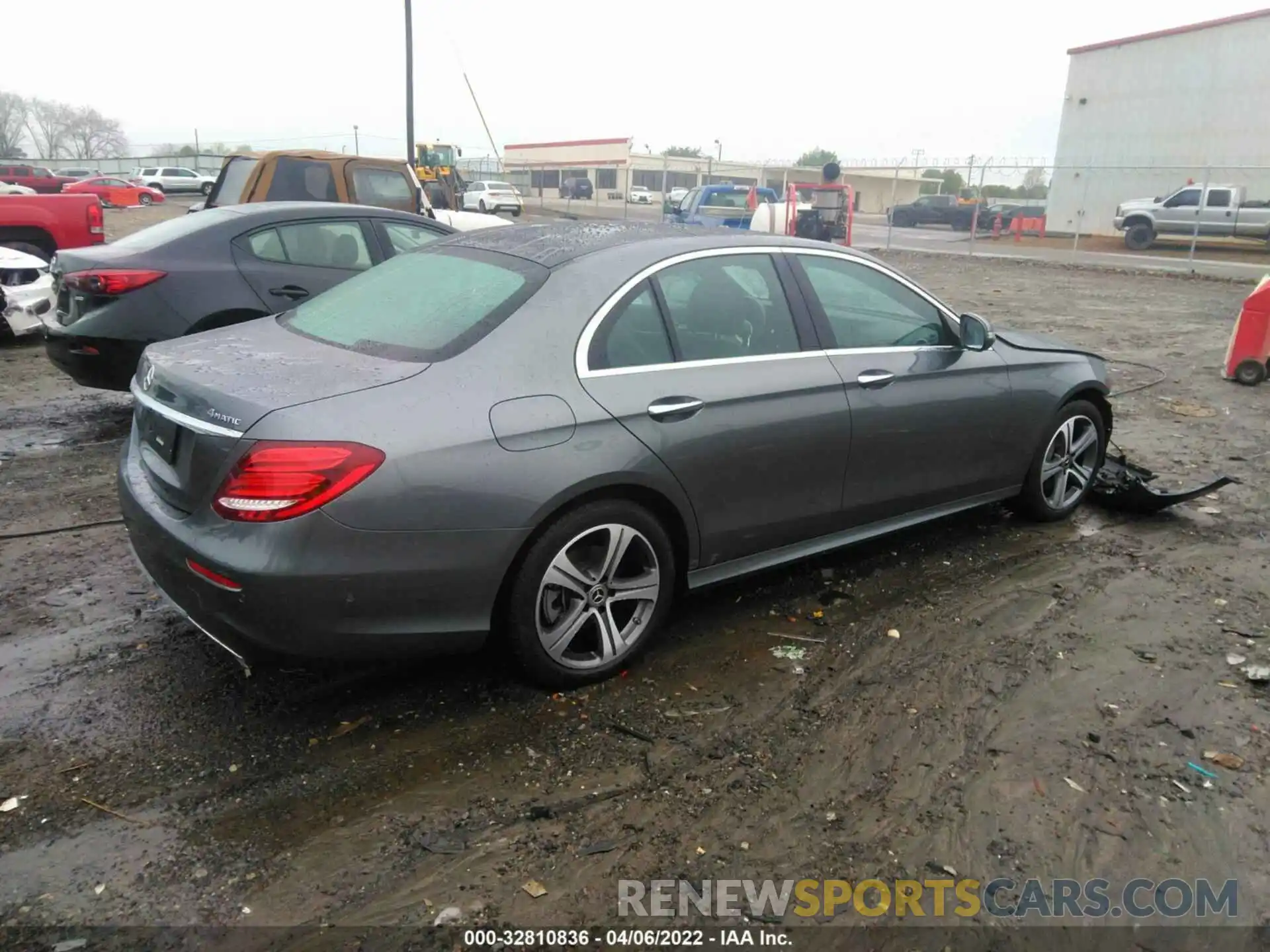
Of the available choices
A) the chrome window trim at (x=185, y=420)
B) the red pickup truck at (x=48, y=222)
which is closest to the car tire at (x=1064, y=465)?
the chrome window trim at (x=185, y=420)

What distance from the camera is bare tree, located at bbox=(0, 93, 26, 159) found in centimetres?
7975

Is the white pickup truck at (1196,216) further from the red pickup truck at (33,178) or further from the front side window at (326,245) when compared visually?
the red pickup truck at (33,178)

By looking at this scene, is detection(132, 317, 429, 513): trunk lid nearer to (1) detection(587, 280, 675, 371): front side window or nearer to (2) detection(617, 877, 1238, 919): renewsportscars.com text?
(1) detection(587, 280, 675, 371): front side window

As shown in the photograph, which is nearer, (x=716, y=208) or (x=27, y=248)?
(x=27, y=248)

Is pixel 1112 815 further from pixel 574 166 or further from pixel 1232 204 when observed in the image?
pixel 574 166

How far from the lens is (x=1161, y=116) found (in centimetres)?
3528

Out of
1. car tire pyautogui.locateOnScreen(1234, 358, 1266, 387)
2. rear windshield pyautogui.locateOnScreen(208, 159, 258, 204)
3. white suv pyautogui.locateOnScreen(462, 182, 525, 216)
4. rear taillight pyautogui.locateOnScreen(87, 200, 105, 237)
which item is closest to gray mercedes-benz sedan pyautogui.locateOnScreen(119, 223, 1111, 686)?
car tire pyautogui.locateOnScreen(1234, 358, 1266, 387)

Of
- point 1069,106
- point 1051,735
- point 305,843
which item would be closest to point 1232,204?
point 1069,106

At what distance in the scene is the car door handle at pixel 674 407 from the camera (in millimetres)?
3348

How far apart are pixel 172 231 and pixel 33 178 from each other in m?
38.6

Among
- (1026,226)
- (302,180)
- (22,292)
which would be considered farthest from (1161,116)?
(22,292)

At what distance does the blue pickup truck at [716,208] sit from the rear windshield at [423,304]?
656 inches

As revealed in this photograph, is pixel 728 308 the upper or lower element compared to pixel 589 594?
upper

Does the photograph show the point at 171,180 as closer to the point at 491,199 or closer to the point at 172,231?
the point at 491,199
